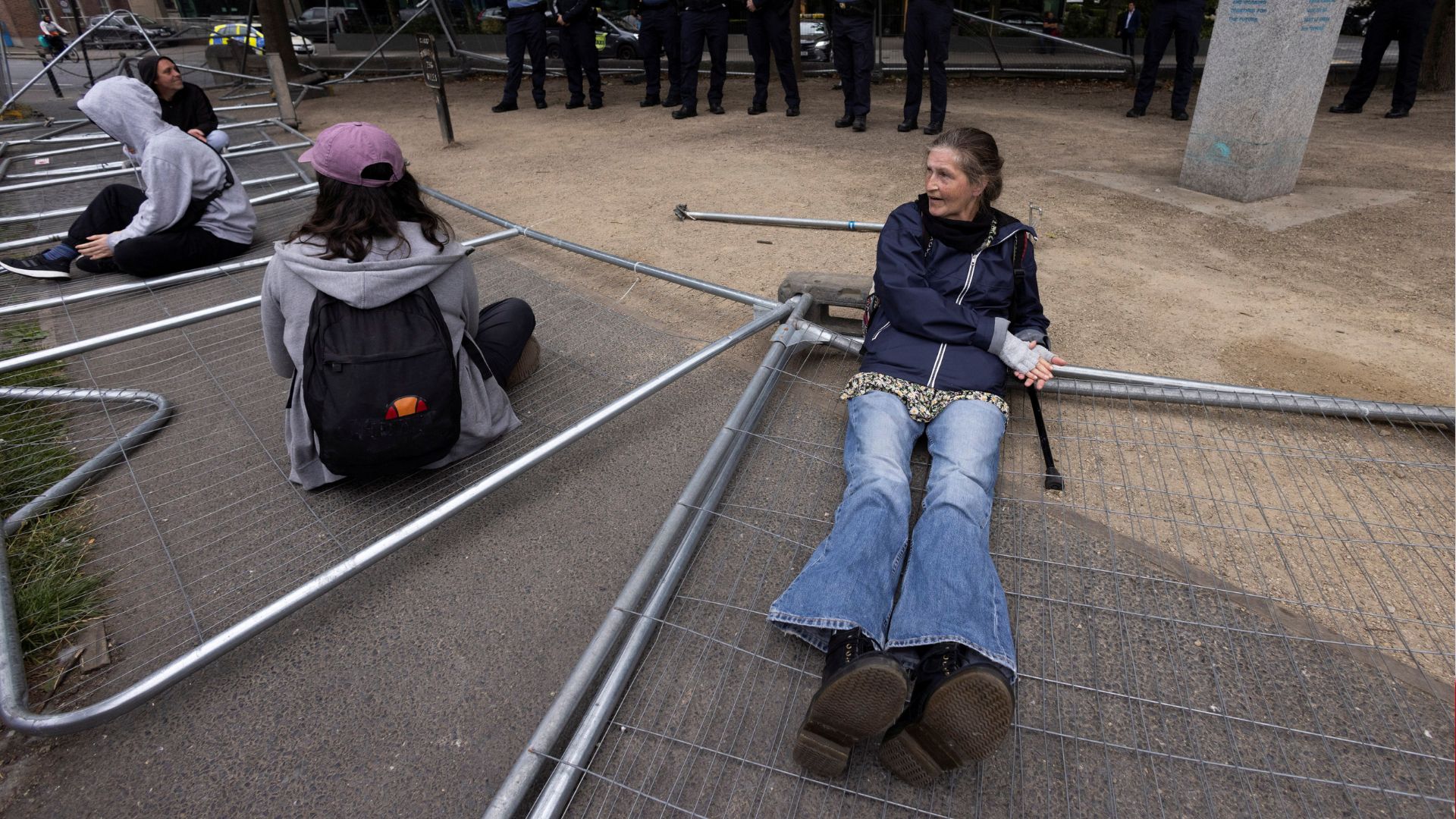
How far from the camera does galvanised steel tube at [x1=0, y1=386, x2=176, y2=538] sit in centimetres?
262

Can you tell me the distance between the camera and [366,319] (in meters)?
2.37

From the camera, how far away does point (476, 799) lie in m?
1.71

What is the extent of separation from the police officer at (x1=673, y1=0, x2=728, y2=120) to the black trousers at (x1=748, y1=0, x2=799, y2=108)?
0.37 m

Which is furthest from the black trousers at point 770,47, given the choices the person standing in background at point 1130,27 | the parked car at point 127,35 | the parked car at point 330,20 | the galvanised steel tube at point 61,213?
the parked car at point 330,20

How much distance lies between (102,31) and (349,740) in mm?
20145

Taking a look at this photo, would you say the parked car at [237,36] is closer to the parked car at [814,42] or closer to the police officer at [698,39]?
the police officer at [698,39]

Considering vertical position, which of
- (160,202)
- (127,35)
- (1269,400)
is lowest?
(1269,400)

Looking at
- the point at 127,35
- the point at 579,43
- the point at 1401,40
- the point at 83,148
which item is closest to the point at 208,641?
the point at 83,148

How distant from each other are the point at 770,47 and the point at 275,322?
26.5 feet

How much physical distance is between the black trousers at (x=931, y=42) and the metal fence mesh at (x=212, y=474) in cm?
507

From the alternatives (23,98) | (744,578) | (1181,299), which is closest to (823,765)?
(744,578)

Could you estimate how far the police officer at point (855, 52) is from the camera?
7.68 meters

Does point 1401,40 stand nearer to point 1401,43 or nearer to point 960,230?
point 1401,43

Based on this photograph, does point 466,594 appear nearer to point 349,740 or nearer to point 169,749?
point 349,740
